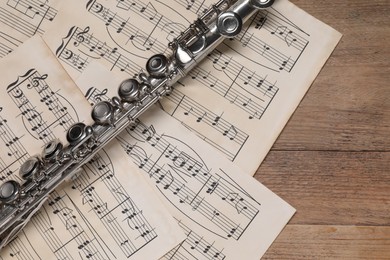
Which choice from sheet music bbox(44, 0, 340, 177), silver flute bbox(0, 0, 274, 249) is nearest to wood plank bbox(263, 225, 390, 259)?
sheet music bbox(44, 0, 340, 177)

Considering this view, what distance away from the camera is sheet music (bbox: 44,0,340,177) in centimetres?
84

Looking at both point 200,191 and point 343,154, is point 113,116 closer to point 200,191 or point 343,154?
point 200,191

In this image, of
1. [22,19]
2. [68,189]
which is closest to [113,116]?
[68,189]

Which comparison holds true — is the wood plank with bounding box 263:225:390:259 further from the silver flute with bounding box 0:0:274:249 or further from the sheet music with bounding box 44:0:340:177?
the silver flute with bounding box 0:0:274:249

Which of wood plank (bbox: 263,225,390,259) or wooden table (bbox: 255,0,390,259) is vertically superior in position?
wooden table (bbox: 255,0,390,259)

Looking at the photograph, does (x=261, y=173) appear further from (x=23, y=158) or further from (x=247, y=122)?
(x=23, y=158)

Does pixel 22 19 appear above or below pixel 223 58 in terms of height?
below

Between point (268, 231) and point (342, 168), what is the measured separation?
0.14 meters

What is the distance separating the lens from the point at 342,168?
0.82m

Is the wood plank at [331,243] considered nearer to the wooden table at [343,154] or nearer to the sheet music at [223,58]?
the wooden table at [343,154]

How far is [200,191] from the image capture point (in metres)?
0.83

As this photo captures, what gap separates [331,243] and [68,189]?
1.24ft

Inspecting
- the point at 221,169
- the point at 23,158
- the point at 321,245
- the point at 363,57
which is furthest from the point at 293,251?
the point at 23,158

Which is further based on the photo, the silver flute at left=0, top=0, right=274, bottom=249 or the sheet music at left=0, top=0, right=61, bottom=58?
the sheet music at left=0, top=0, right=61, bottom=58
